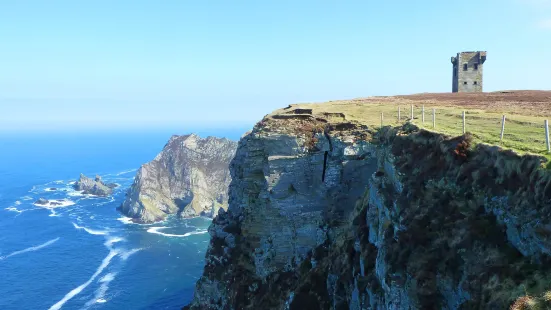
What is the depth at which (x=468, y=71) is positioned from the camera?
6175 cm

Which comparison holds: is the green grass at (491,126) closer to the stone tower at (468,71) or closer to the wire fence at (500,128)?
the wire fence at (500,128)

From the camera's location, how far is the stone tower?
5916 centimetres

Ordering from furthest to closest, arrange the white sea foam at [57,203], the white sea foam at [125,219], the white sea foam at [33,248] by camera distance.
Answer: the white sea foam at [57,203] < the white sea foam at [125,219] < the white sea foam at [33,248]

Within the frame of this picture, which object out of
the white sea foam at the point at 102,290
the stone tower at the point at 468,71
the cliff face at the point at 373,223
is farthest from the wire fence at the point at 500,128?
the white sea foam at the point at 102,290

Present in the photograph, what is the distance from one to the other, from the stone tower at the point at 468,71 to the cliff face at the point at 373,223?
25979 millimetres

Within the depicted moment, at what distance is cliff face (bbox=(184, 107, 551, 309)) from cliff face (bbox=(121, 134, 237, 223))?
86.1 metres

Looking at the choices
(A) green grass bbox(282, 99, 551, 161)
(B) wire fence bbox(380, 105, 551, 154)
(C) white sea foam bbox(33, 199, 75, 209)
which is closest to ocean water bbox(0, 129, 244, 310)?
(C) white sea foam bbox(33, 199, 75, 209)

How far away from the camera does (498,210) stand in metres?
15.8

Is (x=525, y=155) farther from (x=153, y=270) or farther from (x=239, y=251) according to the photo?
(x=153, y=270)

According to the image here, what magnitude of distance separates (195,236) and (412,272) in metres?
100

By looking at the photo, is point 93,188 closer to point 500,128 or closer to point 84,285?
point 84,285

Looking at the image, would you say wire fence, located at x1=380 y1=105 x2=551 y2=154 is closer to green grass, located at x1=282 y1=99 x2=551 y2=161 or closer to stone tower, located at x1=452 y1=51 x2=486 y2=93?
green grass, located at x1=282 y1=99 x2=551 y2=161

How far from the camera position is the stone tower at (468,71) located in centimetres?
5916

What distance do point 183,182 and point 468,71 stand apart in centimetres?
11202
